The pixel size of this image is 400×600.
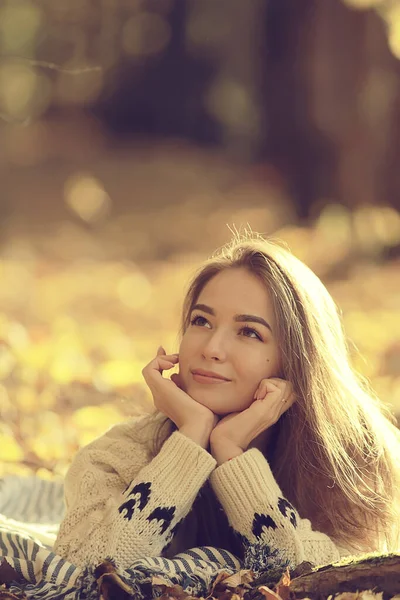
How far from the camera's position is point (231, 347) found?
2.30 meters

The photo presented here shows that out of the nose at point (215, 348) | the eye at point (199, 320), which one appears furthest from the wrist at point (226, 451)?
the eye at point (199, 320)

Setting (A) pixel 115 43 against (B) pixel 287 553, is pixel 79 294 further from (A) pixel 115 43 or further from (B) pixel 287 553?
(B) pixel 287 553

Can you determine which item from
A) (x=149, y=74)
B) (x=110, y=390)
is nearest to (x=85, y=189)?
(x=149, y=74)

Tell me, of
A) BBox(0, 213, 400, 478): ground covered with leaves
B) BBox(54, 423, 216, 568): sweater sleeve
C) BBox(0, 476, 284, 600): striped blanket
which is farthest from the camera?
BBox(0, 213, 400, 478): ground covered with leaves

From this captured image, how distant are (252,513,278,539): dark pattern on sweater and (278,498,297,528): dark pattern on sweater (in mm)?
35

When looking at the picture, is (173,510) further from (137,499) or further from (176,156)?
(176,156)

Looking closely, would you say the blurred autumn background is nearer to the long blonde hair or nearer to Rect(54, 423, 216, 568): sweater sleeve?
the long blonde hair

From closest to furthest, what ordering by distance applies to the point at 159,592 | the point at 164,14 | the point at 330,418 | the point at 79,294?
the point at 159,592 < the point at 330,418 < the point at 79,294 < the point at 164,14

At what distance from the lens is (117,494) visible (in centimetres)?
231

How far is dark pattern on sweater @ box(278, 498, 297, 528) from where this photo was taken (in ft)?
7.13

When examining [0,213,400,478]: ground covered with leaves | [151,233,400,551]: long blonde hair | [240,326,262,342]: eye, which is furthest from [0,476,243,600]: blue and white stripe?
[0,213,400,478]: ground covered with leaves

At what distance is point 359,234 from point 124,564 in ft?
18.0

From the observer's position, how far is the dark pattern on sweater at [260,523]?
2158 mm

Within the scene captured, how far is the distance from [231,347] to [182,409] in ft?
0.64
